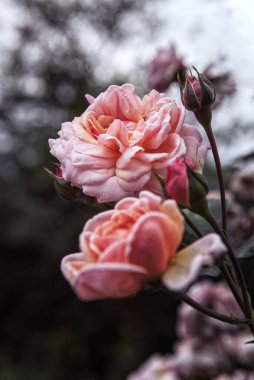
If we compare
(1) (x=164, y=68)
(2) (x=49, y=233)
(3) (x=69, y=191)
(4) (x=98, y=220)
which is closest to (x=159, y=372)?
(1) (x=164, y=68)

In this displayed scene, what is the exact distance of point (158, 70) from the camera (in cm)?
128

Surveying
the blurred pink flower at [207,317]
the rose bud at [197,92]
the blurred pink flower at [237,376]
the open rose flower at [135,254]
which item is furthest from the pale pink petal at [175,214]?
the blurred pink flower at [207,317]

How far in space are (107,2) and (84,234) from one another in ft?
14.2

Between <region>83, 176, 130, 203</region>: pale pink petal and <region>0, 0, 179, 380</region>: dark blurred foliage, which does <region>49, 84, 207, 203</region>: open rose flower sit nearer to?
<region>83, 176, 130, 203</region>: pale pink petal

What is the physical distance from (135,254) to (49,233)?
11.6 ft

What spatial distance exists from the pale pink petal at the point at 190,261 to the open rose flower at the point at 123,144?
106 millimetres

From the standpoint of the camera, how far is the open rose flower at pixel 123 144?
50 cm

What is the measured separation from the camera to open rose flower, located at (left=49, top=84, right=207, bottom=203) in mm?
502

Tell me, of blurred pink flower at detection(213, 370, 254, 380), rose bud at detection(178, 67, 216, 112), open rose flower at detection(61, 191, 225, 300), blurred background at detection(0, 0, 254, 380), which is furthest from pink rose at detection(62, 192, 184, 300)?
blurred background at detection(0, 0, 254, 380)

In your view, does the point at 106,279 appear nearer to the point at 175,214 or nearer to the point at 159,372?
the point at 175,214

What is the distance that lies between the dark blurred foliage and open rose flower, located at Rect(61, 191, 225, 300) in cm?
277

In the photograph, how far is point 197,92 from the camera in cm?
60

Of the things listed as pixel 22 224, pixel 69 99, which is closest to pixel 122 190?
pixel 22 224

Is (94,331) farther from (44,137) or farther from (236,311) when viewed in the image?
(236,311)
